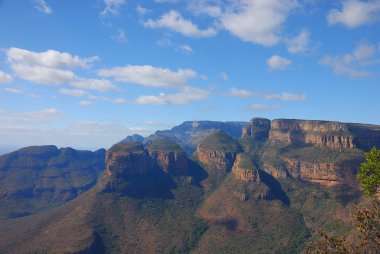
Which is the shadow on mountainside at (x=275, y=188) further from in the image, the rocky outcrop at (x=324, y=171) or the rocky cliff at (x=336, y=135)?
the rocky cliff at (x=336, y=135)

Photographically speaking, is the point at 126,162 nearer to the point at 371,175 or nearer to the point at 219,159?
the point at 219,159

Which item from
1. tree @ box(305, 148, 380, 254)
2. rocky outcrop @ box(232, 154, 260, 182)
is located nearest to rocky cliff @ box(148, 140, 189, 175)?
rocky outcrop @ box(232, 154, 260, 182)

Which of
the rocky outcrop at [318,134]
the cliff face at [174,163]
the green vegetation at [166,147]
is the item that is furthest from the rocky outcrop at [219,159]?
the rocky outcrop at [318,134]

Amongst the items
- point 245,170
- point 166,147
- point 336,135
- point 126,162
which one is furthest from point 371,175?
point 166,147

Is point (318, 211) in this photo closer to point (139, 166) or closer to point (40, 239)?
point (139, 166)

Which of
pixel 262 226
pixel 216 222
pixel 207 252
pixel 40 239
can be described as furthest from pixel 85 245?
pixel 262 226

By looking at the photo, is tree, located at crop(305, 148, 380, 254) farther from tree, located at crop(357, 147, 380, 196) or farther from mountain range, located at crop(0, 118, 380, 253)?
mountain range, located at crop(0, 118, 380, 253)
